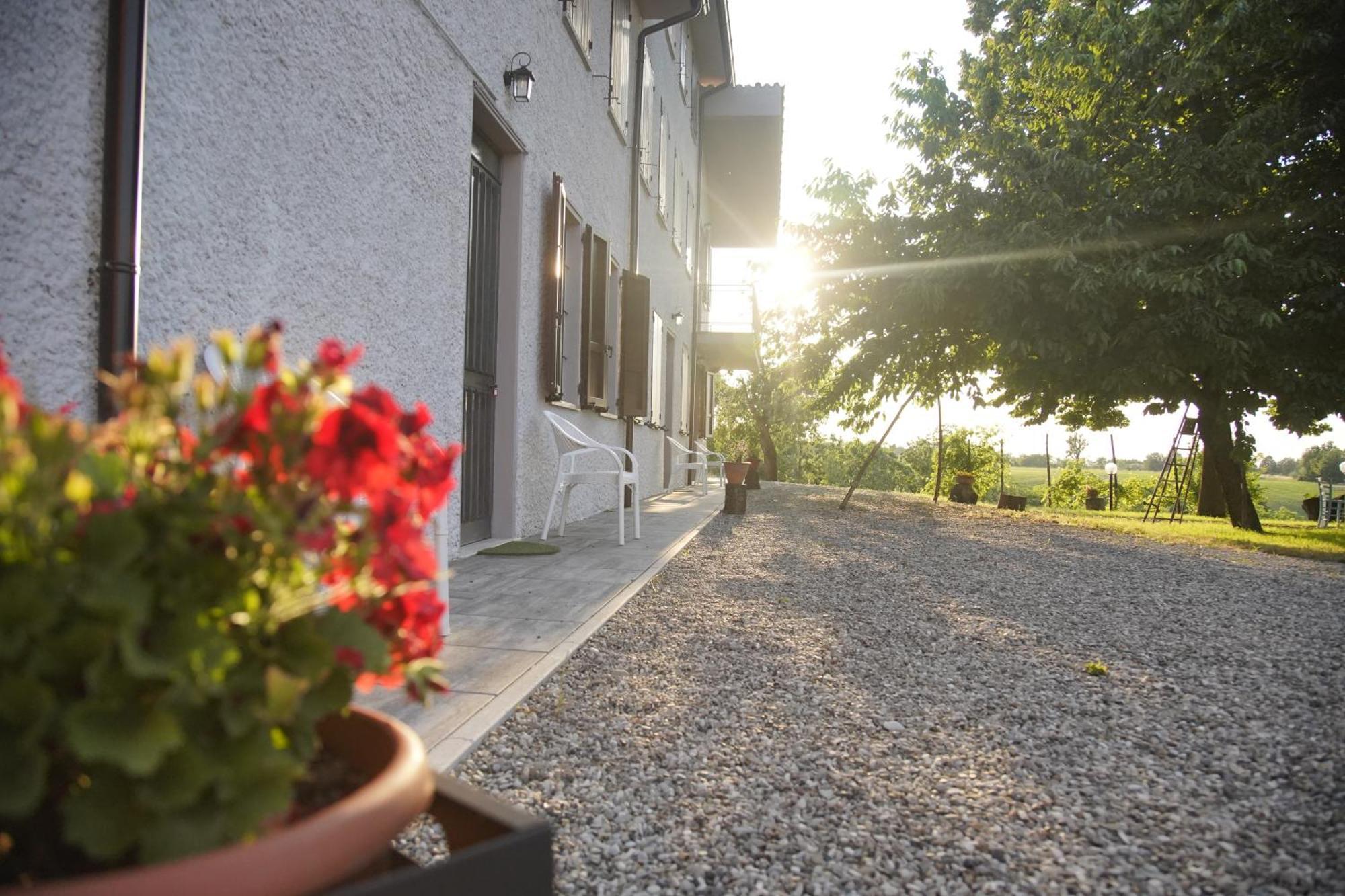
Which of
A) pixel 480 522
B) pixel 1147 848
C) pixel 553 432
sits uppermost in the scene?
pixel 553 432

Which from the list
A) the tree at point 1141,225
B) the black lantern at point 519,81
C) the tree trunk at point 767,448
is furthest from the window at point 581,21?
the tree trunk at point 767,448

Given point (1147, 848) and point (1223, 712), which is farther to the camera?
A: point (1223, 712)

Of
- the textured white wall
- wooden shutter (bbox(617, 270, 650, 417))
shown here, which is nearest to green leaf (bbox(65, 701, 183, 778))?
the textured white wall

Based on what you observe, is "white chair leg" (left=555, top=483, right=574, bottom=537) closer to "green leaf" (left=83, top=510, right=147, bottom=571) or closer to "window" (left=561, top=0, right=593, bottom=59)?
"window" (left=561, top=0, right=593, bottom=59)

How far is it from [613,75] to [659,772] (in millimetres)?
6233

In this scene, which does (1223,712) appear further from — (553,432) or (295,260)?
(553,432)

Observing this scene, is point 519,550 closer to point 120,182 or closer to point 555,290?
point 555,290

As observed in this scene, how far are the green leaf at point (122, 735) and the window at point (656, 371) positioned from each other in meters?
8.18

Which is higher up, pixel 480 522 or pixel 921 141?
pixel 921 141

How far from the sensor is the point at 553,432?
5082mm

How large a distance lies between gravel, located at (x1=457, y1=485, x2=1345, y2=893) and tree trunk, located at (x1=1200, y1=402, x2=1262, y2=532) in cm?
668

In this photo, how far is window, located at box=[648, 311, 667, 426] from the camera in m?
8.95

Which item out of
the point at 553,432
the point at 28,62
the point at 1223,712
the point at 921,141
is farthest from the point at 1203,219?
the point at 28,62

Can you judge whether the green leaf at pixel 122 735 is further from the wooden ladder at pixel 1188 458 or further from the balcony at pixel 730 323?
the balcony at pixel 730 323
